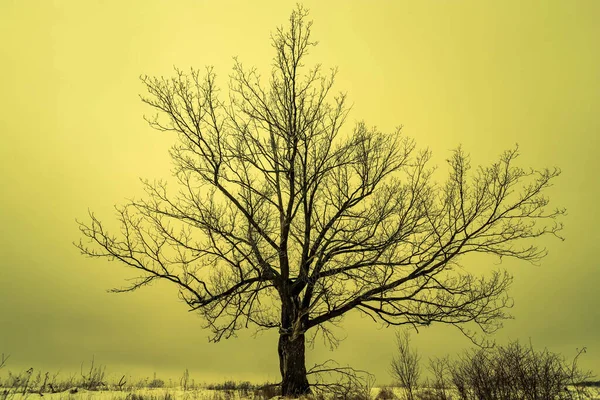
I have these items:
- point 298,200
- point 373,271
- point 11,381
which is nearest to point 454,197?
point 373,271

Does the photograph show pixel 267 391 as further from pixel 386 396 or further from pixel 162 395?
pixel 386 396

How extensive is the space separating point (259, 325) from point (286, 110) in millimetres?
6203

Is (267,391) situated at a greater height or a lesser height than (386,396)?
greater

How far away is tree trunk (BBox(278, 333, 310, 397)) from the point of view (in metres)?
11.7

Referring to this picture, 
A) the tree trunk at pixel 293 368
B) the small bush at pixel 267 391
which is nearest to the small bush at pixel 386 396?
the tree trunk at pixel 293 368

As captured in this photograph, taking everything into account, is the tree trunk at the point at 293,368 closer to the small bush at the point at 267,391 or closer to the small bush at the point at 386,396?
the small bush at the point at 267,391

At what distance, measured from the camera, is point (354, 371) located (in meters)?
12.3

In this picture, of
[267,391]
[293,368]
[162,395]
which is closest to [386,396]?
[293,368]

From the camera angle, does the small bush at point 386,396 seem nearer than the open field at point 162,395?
No

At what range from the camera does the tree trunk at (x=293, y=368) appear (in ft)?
38.5

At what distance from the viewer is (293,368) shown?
39.1 ft

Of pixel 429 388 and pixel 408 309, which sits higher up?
pixel 408 309

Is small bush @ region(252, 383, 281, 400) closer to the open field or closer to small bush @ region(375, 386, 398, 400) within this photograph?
the open field

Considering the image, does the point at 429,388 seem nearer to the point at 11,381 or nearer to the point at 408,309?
the point at 408,309
